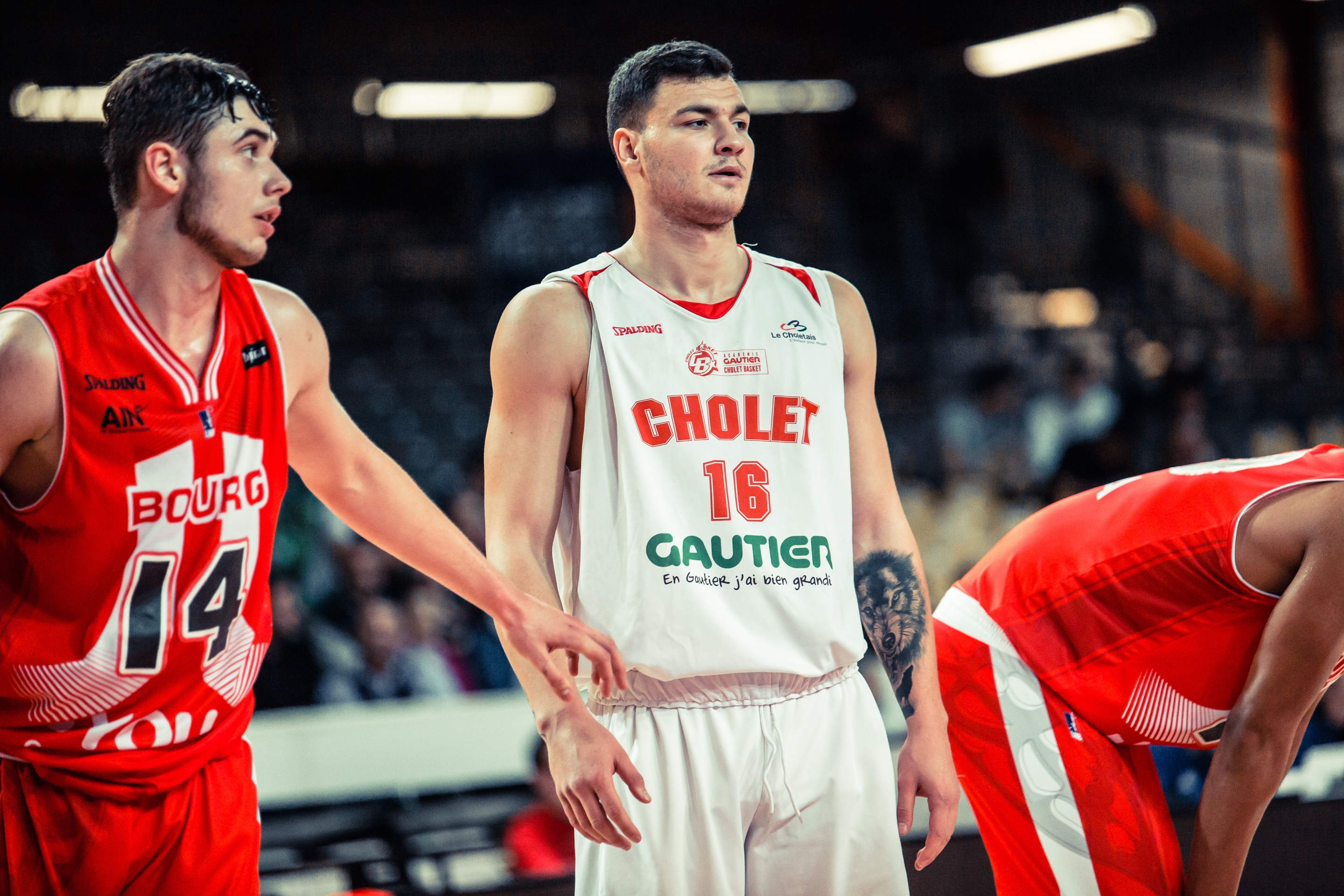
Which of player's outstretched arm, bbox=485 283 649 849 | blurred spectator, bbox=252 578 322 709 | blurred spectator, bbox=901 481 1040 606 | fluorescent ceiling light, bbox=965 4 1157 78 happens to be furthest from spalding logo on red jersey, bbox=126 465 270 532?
fluorescent ceiling light, bbox=965 4 1157 78

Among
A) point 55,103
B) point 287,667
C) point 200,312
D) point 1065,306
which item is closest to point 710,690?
point 200,312

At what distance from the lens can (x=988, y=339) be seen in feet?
33.9

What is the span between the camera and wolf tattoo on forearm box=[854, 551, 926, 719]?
2367 mm

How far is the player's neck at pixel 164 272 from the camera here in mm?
1990

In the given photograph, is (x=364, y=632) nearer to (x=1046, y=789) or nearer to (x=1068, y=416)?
(x=1046, y=789)

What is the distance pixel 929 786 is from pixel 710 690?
46 cm

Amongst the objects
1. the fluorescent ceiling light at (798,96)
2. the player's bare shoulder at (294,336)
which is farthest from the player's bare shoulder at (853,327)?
the fluorescent ceiling light at (798,96)

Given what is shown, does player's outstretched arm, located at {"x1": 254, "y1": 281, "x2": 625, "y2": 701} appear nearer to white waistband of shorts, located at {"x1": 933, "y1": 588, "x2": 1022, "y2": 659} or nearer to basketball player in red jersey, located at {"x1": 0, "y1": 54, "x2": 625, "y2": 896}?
basketball player in red jersey, located at {"x1": 0, "y1": 54, "x2": 625, "y2": 896}

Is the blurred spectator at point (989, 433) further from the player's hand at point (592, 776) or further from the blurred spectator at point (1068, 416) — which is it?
the player's hand at point (592, 776)

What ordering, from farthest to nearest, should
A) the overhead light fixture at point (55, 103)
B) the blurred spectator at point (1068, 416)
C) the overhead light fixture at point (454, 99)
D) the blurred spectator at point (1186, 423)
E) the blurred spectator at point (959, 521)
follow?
the overhead light fixture at point (454, 99), the overhead light fixture at point (55, 103), the blurred spectator at point (1068, 416), the blurred spectator at point (1186, 423), the blurred spectator at point (959, 521)

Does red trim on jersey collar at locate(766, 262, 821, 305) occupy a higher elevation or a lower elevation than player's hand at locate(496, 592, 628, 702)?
higher

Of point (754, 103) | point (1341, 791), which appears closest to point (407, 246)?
point (754, 103)

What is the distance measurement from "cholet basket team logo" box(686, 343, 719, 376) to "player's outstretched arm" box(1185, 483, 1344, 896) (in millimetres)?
1115

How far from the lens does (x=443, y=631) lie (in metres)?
6.63
